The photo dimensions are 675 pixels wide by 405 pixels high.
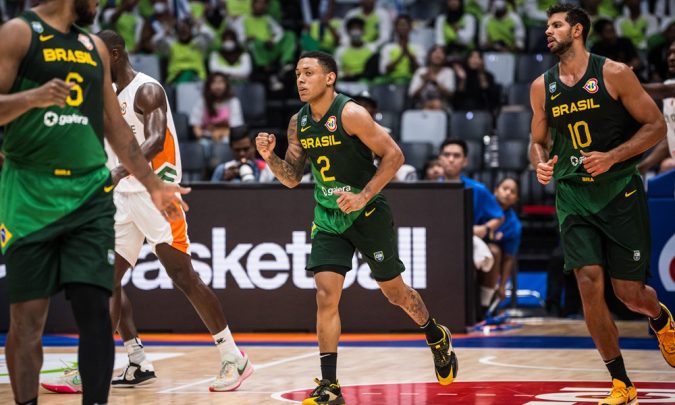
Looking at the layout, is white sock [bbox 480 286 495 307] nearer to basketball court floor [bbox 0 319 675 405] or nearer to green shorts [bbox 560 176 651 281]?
basketball court floor [bbox 0 319 675 405]

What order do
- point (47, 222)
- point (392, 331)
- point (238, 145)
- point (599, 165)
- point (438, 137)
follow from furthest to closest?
point (438, 137)
point (238, 145)
point (392, 331)
point (599, 165)
point (47, 222)

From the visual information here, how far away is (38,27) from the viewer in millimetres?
4473

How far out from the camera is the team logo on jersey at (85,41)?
4641 mm

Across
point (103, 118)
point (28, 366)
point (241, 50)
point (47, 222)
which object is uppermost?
point (241, 50)

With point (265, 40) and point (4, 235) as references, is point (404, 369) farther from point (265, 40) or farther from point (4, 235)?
point (265, 40)

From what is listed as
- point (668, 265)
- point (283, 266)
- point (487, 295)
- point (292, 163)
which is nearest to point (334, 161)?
point (292, 163)

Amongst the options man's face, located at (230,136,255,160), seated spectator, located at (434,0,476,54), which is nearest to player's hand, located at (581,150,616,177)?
man's face, located at (230,136,255,160)

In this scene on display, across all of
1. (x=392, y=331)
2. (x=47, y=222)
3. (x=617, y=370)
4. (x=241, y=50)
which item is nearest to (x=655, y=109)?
(x=617, y=370)

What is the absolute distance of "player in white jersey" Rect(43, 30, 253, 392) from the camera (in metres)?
6.92

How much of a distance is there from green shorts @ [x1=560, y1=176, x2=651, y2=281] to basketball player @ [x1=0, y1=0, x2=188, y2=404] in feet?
8.96

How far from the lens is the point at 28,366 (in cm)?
457

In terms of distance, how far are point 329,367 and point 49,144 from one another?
7.63 feet

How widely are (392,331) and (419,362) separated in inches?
74.6

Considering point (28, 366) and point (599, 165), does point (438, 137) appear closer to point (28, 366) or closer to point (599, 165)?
point (599, 165)
